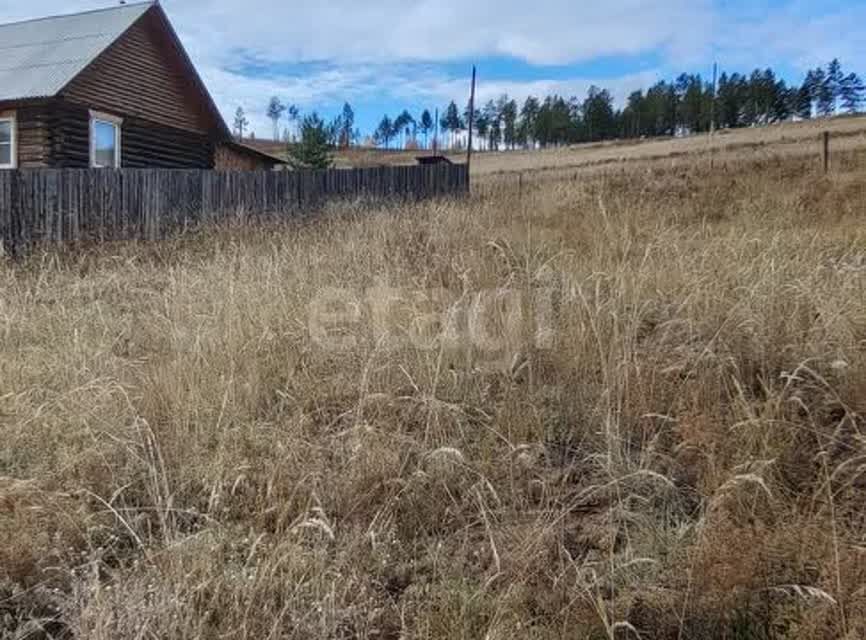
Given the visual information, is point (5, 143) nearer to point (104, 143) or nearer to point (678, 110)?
point (104, 143)

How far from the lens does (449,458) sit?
2.29 metres

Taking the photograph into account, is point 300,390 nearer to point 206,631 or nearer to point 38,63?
point 206,631

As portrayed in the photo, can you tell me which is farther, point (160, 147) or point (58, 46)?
point (160, 147)

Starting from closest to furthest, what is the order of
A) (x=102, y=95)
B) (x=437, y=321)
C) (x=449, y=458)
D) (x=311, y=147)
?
1. (x=449, y=458)
2. (x=437, y=321)
3. (x=102, y=95)
4. (x=311, y=147)

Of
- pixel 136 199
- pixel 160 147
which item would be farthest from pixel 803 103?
pixel 136 199

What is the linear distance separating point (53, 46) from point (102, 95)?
198 centimetres

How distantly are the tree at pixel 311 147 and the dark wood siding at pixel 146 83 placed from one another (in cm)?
1028

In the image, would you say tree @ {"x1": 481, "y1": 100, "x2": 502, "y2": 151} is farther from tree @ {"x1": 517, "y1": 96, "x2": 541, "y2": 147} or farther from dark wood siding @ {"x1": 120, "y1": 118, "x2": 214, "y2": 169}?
dark wood siding @ {"x1": 120, "y1": 118, "x2": 214, "y2": 169}

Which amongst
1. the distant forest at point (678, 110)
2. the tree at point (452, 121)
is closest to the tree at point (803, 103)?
the distant forest at point (678, 110)

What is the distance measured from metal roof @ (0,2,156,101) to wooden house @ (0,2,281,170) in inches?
1.2

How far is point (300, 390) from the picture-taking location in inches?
118

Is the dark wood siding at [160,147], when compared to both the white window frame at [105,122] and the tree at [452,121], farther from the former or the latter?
the tree at [452,121]

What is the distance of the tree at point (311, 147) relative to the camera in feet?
99.2

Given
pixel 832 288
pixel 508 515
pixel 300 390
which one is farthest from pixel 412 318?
pixel 832 288
